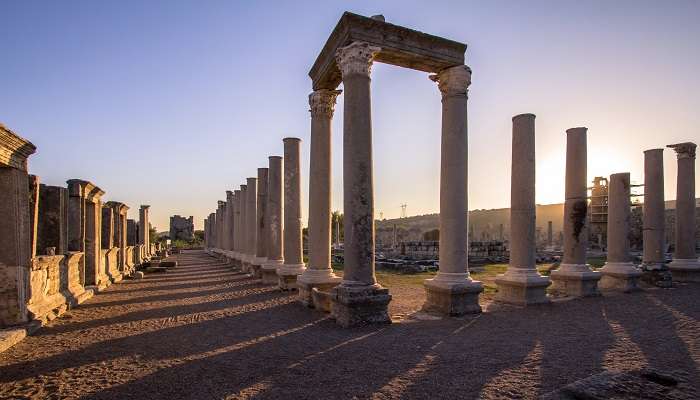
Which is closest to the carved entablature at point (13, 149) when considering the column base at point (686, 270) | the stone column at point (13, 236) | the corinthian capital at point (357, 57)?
the stone column at point (13, 236)

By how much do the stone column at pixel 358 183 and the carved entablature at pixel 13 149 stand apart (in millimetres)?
6305

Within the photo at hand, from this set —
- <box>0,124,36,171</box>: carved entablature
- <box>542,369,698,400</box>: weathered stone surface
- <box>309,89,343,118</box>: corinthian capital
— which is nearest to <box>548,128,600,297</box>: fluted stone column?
<box>309,89,343,118</box>: corinthian capital

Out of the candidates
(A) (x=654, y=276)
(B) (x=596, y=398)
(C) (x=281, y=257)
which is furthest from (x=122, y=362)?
(A) (x=654, y=276)

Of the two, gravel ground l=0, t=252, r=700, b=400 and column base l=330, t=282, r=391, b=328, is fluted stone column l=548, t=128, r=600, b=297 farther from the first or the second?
column base l=330, t=282, r=391, b=328

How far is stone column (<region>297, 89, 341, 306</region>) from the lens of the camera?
1106 centimetres

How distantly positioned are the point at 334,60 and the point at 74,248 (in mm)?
10080

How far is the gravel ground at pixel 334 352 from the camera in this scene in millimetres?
5000

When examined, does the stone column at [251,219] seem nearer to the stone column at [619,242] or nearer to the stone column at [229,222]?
the stone column at [229,222]

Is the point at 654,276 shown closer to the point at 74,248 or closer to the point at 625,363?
the point at 625,363

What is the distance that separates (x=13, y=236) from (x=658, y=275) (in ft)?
62.3

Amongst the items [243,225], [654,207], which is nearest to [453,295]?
[654,207]

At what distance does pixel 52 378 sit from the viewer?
550 cm

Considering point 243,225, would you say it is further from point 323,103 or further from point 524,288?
point 524,288

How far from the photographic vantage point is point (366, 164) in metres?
8.98
